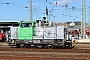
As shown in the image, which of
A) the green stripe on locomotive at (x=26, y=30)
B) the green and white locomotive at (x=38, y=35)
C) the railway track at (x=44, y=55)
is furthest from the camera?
the green stripe on locomotive at (x=26, y=30)

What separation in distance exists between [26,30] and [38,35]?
1472 millimetres

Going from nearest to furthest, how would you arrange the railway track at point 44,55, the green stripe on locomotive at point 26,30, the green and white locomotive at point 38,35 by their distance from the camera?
the railway track at point 44,55
the green and white locomotive at point 38,35
the green stripe on locomotive at point 26,30

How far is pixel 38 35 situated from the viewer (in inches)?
1137

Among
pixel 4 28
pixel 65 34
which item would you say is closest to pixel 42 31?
pixel 65 34

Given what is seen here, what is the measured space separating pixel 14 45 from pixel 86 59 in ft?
48.8

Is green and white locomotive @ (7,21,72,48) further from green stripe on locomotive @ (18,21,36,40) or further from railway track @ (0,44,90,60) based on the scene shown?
railway track @ (0,44,90,60)

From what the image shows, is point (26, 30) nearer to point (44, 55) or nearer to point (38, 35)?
point (38, 35)

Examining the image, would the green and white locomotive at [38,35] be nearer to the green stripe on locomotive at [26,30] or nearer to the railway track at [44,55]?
the green stripe on locomotive at [26,30]

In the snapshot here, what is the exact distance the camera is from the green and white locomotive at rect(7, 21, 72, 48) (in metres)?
28.3

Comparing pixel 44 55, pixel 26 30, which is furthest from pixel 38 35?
pixel 44 55

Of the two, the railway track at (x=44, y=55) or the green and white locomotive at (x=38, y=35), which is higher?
the green and white locomotive at (x=38, y=35)

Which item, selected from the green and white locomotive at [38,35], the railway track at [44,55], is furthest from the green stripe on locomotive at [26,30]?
the railway track at [44,55]

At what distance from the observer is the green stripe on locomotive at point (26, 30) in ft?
94.6

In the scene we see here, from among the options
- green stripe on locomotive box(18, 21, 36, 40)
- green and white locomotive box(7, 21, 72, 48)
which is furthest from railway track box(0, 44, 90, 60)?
green stripe on locomotive box(18, 21, 36, 40)
